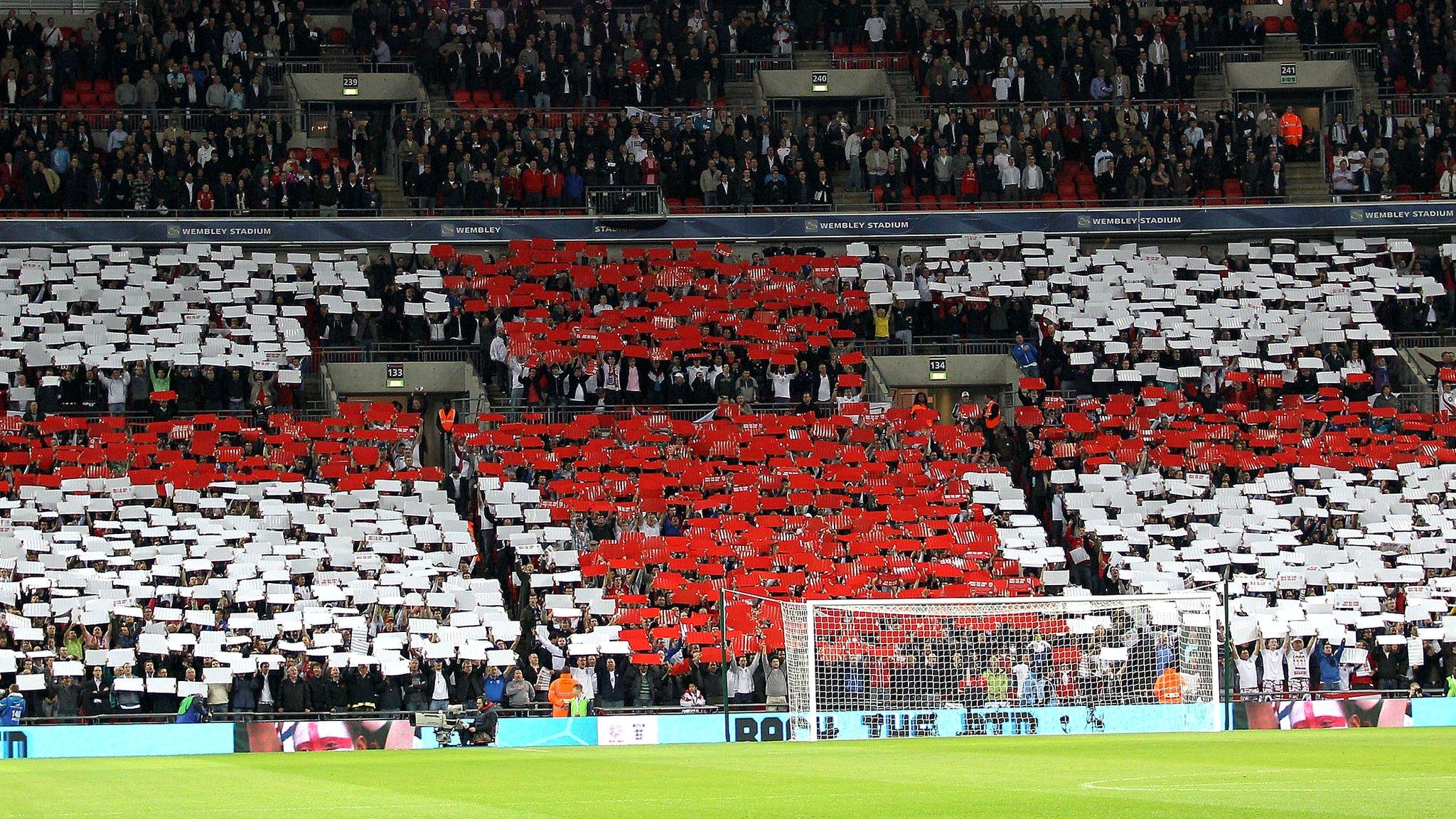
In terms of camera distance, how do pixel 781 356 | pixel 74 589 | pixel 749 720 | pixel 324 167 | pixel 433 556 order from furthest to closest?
pixel 324 167
pixel 781 356
pixel 433 556
pixel 74 589
pixel 749 720

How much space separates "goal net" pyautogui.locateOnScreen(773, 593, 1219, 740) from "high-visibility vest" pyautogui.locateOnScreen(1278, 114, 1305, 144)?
2183cm

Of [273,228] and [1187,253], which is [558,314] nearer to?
[273,228]

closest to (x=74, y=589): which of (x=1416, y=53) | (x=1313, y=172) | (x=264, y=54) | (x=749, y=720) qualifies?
(x=749, y=720)

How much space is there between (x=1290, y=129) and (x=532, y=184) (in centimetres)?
1736

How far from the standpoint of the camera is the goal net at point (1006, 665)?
25484mm

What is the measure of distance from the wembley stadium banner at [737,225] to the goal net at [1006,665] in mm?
17499

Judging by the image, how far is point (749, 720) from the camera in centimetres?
2609

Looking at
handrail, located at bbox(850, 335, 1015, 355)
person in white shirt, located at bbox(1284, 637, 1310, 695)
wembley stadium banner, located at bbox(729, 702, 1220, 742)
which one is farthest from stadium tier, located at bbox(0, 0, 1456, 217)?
wembley stadium banner, located at bbox(729, 702, 1220, 742)

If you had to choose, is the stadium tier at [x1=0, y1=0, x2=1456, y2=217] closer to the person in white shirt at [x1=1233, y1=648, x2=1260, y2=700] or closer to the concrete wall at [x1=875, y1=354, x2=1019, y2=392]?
the concrete wall at [x1=875, y1=354, x2=1019, y2=392]

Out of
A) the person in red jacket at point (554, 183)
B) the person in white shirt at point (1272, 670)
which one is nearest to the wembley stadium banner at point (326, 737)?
the person in white shirt at point (1272, 670)

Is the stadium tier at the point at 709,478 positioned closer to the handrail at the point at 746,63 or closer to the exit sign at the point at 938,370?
the exit sign at the point at 938,370

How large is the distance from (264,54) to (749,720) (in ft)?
79.3

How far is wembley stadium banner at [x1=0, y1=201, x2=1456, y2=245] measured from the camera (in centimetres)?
4109

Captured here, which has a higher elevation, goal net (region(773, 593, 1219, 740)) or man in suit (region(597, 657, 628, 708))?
goal net (region(773, 593, 1219, 740))
